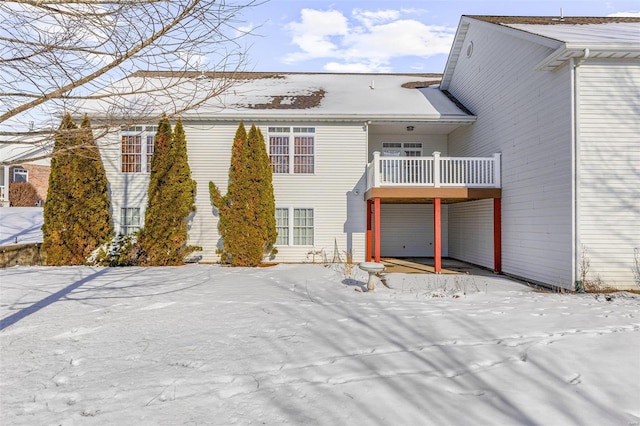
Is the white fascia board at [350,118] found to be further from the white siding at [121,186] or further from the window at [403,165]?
the white siding at [121,186]

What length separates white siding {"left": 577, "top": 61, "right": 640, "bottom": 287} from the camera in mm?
7074

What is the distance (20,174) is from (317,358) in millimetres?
28874

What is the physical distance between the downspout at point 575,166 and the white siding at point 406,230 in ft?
20.6

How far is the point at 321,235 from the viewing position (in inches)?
454

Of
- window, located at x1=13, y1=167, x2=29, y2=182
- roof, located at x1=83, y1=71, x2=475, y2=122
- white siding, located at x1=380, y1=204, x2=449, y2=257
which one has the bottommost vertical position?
white siding, located at x1=380, y1=204, x2=449, y2=257

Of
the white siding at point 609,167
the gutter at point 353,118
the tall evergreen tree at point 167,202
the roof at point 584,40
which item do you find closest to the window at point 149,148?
the tall evergreen tree at point 167,202

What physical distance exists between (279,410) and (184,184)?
926cm

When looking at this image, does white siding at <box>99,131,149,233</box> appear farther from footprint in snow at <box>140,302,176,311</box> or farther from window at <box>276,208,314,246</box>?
footprint in snow at <box>140,302,176,311</box>

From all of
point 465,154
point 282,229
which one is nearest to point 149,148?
point 282,229

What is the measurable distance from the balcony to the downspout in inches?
104

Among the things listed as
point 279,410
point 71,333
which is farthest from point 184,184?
point 279,410

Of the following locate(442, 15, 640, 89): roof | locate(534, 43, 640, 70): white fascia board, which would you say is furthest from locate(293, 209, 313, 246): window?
locate(534, 43, 640, 70): white fascia board

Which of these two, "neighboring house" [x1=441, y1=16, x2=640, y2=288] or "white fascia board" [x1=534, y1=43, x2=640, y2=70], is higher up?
"white fascia board" [x1=534, y1=43, x2=640, y2=70]

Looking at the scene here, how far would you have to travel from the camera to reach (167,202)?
34.2 ft
